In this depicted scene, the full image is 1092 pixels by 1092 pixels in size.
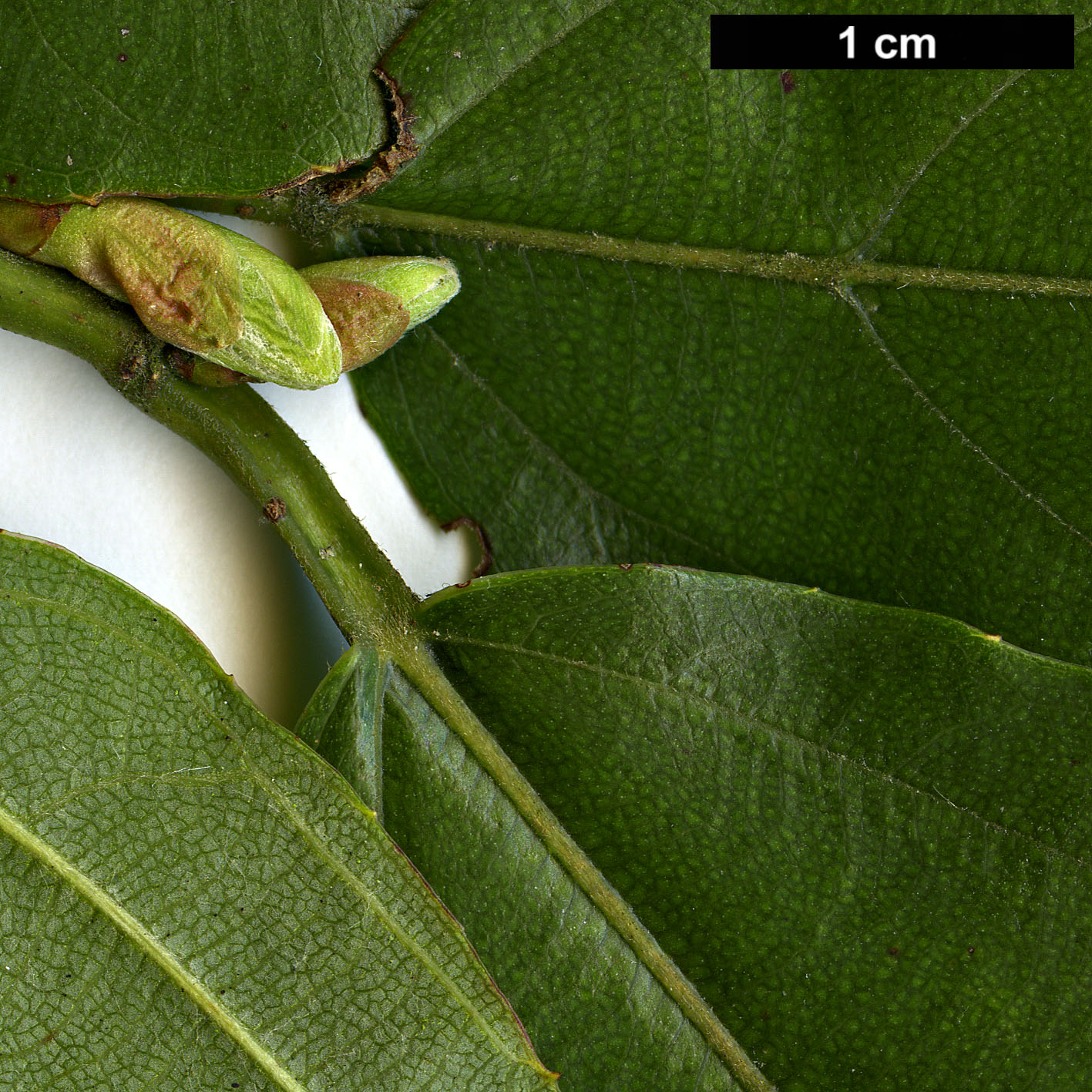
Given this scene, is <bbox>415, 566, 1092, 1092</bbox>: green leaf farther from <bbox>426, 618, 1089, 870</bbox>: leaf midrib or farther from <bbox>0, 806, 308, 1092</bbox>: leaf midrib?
<bbox>0, 806, 308, 1092</bbox>: leaf midrib

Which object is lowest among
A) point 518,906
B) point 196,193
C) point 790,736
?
point 518,906

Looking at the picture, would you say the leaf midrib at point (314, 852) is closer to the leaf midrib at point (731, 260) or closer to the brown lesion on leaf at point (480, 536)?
the brown lesion on leaf at point (480, 536)

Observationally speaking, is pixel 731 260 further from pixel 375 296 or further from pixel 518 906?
pixel 518 906

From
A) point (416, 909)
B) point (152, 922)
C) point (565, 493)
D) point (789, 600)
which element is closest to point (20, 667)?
point (152, 922)

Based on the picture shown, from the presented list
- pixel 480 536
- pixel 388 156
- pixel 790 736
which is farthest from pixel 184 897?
pixel 388 156

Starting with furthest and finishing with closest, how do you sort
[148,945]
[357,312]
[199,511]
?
[199,511]
[357,312]
[148,945]

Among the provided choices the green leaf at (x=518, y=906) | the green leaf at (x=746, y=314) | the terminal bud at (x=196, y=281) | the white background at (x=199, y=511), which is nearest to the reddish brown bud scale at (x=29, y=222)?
the terminal bud at (x=196, y=281)

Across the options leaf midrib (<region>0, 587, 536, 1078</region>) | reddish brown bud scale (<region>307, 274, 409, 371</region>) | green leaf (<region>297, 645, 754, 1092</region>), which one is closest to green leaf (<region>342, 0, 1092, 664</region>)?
reddish brown bud scale (<region>307, 274, 409, 371</region>)

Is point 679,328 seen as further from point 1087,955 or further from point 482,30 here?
point 1087,955
